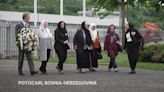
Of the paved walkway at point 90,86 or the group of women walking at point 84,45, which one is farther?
the group of women walking at point 84,45

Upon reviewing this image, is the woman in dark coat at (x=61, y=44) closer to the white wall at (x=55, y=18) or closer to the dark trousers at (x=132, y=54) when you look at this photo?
the dark trousers at (x=132, y=54)

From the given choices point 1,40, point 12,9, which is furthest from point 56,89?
point 12,9

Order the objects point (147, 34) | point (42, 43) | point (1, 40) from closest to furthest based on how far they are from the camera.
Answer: point (42, 43), point (1, 40), point (147, 34)

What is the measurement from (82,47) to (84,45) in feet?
0.36

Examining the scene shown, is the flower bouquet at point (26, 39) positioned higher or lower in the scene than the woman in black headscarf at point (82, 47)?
higher

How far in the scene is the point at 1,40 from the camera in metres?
31.7

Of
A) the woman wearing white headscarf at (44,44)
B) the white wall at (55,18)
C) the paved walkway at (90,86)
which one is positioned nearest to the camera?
the paved walkway at (90,86)

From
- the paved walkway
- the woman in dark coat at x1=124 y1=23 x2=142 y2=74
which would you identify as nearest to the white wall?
the woman in dark coat at x1=124 y1=23 x2=142 y2=74

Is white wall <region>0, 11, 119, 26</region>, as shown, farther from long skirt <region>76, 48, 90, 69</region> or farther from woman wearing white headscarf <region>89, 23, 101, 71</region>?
long skirt <region>76, 48, 90, 69</region>

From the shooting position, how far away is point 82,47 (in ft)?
63.9

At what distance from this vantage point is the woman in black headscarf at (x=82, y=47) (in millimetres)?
19422

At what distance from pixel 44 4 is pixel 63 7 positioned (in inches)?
85.0

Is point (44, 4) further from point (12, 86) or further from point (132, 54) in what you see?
point (12, 86)

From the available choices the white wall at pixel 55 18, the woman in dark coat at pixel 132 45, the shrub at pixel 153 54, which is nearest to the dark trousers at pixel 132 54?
the woman in dark coat at pixel 132 45
